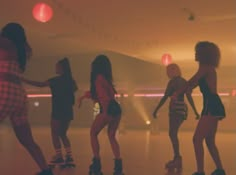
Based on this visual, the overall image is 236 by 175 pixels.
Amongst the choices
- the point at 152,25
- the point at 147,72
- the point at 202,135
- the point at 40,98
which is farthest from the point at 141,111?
the point at 202,135

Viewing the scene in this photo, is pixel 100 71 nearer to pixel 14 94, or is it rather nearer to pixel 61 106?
pixel 61 106

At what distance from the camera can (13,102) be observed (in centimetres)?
252

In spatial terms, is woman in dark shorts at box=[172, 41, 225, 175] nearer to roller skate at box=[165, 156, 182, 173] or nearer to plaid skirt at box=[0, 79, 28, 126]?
roller skate at box=[165, 156, 182, 173]

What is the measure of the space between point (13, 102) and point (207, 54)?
5.58 feet

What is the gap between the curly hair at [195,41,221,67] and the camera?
124 inches

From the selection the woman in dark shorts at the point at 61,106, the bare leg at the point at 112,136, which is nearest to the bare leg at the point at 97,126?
the bare leg at the point at 112,136

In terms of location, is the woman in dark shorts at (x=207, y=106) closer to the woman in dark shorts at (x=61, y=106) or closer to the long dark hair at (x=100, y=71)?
the long dark hair at (x=100, y=71)

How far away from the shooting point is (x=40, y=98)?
1664cm

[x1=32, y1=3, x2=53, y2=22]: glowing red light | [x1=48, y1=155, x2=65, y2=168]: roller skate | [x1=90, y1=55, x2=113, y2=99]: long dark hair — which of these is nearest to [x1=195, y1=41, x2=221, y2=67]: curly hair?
[x1=90, y1=55, x2=113, y2=99]: long dark hair

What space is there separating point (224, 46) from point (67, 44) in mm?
4938

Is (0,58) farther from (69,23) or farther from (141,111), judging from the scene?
(141,111)

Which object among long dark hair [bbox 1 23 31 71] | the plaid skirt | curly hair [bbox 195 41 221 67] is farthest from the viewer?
curly hair [bbox 195 41 221 67]

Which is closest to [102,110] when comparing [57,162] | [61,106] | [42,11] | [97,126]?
[97,126]

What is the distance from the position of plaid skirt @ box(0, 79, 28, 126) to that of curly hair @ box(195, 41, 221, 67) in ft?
5.11
